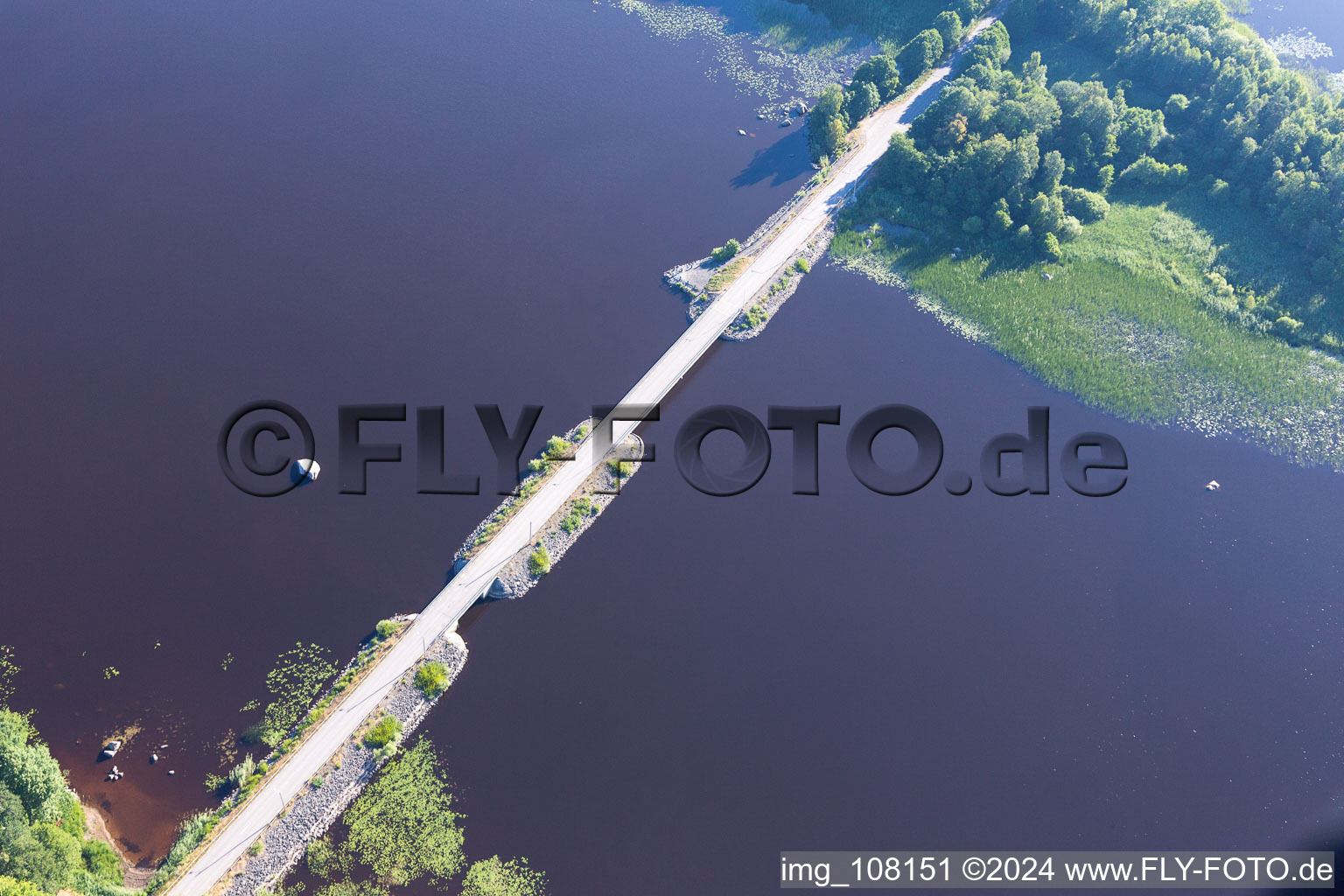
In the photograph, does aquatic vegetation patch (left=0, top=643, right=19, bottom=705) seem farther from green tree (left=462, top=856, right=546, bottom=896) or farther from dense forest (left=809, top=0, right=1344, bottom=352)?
dense forest (left=809, top=0, right=1344, bottom=352)

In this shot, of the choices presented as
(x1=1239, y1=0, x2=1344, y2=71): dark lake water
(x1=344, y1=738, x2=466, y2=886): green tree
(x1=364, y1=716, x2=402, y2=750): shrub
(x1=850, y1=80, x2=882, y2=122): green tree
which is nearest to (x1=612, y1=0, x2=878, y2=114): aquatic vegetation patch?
(x1=850, y1=80, x2=882, y2=122): green tree

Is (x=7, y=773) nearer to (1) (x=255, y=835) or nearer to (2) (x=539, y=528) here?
(1) (x=255, y=835)

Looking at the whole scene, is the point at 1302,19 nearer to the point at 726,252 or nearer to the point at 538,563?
the point at 726,252

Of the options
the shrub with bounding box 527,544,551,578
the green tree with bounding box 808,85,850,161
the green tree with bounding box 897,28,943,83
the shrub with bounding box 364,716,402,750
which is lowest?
the shrub with bounding box 364,716,402,750

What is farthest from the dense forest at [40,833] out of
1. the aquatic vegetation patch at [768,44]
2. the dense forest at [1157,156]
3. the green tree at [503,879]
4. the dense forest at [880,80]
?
the aquatic vegetation patch at [768,44]

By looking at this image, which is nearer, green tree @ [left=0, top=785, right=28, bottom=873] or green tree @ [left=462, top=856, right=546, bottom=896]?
green tree @ [left=0, top=785, right=28, bottom=873]

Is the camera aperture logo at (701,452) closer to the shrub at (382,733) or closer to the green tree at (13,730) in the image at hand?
the shrub at (382,733)

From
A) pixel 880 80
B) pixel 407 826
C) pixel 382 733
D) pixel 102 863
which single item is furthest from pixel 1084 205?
pixel 102 863
